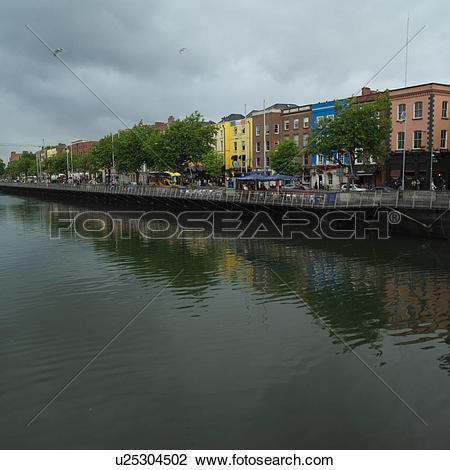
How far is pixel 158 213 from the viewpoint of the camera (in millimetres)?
66625

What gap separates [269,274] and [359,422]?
579 inches

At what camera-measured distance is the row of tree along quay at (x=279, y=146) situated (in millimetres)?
43031

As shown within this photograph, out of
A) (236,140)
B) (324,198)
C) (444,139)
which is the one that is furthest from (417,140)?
(236,140)

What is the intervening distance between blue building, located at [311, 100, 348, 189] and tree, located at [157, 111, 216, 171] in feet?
53.4

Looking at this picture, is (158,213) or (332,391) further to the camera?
(158,213)

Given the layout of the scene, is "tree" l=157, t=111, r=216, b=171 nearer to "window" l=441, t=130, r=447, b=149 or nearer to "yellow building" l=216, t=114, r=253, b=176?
"yellow building" l=216, t=114, r=253, b=176

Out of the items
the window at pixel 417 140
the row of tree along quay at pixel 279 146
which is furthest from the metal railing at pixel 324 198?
the window at pixel 417 140

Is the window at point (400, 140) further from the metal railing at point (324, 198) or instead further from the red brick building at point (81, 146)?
the red brick building at point (81, 146)

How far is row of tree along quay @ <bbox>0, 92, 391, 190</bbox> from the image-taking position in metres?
43.0

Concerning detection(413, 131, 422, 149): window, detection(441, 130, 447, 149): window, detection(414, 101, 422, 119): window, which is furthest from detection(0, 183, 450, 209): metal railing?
detection(414, 101, 422, 119): window

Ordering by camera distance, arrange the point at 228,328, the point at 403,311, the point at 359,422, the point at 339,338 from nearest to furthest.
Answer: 1. the point at 359,422
2. the point at 339,338
3. the point at 228,328
4. the point at 403,311

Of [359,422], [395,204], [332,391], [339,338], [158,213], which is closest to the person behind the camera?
[359,422]
